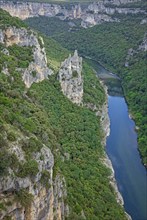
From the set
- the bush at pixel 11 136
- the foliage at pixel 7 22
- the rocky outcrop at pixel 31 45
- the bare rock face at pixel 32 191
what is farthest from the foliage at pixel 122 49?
the bush at pixel 11 136

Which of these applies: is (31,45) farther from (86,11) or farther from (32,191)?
(86,11)

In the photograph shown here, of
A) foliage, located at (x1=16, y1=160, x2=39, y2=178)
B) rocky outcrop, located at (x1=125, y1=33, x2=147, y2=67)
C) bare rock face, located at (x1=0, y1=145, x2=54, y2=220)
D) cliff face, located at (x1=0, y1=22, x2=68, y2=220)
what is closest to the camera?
bare rock face, located at (x1=0, y1=145, x2=54, y2=220)

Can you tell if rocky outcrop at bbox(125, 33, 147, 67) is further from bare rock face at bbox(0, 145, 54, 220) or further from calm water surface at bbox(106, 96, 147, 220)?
bare rock face at bbox(0, 145, 54, 220)

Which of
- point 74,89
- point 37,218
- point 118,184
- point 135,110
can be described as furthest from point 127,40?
point 37,218

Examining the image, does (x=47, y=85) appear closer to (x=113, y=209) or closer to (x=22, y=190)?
(x=113, y=209)

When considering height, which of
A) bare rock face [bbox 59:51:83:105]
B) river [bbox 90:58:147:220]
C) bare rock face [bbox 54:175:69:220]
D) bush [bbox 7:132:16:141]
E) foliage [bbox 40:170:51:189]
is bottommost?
river [bbox 90:58:147:220]

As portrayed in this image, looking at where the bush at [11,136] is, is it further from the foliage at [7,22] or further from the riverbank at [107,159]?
the foliage at [7,22]

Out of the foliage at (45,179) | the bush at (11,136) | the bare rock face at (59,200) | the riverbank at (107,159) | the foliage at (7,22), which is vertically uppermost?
the bush at (11,136)

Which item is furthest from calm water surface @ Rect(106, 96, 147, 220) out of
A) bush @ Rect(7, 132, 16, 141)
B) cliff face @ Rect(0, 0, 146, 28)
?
cliff face @ Rect(0, 0, 146, 28)
